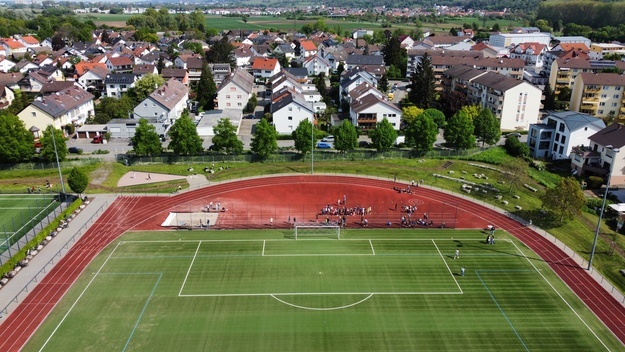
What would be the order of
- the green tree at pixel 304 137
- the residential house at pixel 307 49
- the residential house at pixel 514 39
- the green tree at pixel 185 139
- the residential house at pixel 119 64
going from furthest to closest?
the residential house at pixel 307 49
the residential house at pixel 514 39
the residential house at pixel 119 64
the green tree at pixel 304 137
the green tree at pixel 185 139

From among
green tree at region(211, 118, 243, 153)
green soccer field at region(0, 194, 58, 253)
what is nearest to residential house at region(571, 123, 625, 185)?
green tree at region(211, 118, 243, 153)

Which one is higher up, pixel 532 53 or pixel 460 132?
pixel 532 53

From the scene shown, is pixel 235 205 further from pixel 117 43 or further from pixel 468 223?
pixel 117 43

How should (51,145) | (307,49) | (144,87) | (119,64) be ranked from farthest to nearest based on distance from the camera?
1. (307,49)
2. (119,64)
3. (144,87)
4. (51,145)

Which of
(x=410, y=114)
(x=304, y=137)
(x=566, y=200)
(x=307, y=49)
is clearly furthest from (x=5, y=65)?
(x=566, y=200)

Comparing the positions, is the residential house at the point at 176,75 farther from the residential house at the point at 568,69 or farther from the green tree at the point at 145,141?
the residential house at the point at 568,69

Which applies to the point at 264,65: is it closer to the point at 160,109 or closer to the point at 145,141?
the point at 160,109

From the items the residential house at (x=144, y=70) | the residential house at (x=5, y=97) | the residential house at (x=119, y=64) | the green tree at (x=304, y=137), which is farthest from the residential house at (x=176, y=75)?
the green tree at (x=304, y=137)

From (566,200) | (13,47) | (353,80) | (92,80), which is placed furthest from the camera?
(13,47)

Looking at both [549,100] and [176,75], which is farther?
[176,75]
